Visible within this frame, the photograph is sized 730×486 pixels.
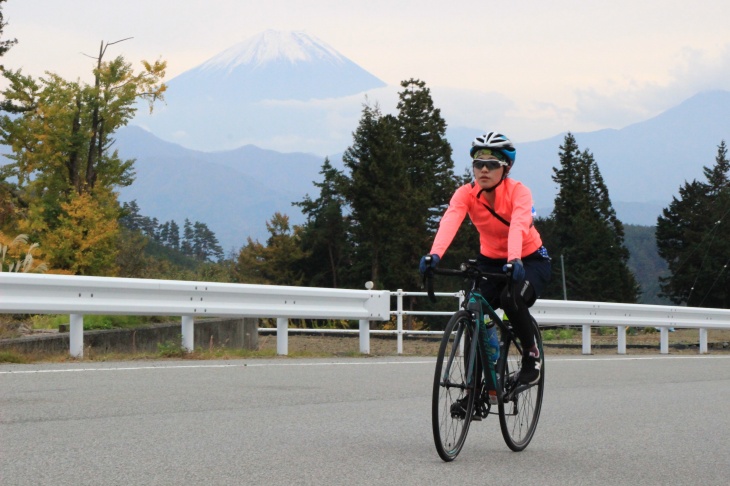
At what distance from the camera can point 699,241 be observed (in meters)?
122

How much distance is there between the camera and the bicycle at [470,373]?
5.79m

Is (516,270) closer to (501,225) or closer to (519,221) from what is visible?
(519,221)

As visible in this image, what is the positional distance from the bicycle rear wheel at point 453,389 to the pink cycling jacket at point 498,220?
1.54ft

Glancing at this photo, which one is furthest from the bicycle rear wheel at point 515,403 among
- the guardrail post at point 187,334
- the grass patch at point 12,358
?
the guardrail post at point 187,334

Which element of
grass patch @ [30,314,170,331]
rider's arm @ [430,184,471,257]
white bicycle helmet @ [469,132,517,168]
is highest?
white bicycle helmet @ [469,132,517,168]

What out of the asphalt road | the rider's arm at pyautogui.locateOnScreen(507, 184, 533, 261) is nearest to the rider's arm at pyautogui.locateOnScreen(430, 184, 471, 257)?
the rider's arm at pyautogui.locateOnScreen(507, 184, 533, 261)

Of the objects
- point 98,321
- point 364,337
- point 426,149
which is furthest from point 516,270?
point 426,149

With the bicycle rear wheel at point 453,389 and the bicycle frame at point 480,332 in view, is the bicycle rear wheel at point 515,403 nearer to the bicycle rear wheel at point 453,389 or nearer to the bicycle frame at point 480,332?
the bicycle frame at point 480,332

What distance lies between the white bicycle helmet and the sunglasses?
0.05 m

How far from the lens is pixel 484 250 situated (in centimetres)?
664

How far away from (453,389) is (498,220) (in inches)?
45.0

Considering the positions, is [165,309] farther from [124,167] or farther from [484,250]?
[124,167]

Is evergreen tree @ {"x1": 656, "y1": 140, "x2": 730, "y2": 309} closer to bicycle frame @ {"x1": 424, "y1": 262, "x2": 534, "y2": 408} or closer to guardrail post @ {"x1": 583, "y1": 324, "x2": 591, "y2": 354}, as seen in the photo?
guardrail post @ {"x1": 583, "y1": 324, "x2": 591, "y2": 354}

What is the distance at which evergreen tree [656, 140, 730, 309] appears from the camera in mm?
114463
